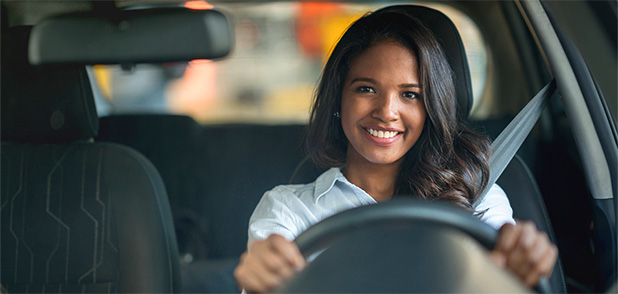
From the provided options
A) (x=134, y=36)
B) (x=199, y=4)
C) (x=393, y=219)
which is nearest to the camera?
(x=393, y=219)

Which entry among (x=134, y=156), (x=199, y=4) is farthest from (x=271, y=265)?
(x=199, y=4)

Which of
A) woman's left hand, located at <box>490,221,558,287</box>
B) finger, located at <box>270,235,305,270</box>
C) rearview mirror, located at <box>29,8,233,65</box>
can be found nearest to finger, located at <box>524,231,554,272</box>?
woman's left hand, located at <box>490,221,558,287</box>

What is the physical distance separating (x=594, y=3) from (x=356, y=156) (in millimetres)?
623

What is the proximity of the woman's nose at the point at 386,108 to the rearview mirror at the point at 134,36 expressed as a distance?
0.39 meters

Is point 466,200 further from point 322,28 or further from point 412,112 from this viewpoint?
point 322,28

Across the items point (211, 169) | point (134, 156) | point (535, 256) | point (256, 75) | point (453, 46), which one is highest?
point (453, 46)

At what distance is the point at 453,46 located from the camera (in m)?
1.47

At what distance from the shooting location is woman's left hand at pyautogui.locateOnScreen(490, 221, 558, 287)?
0.82 m

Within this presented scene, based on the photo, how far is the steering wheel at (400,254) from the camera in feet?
2.58

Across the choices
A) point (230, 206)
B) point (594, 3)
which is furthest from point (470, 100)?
point (230, 206)

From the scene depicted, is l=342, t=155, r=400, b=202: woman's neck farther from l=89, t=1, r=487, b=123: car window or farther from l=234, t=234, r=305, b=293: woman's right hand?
l=89, t=1, r=487, b=123: car window

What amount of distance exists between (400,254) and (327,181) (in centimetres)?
69

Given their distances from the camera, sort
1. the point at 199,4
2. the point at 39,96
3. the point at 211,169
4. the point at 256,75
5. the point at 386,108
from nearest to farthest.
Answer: the point at 386,108 → the point at 39,96 → the point at 199,4 → the point at 211,169 → the point at 256,75

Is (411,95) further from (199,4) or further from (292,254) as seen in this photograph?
(199,4)
